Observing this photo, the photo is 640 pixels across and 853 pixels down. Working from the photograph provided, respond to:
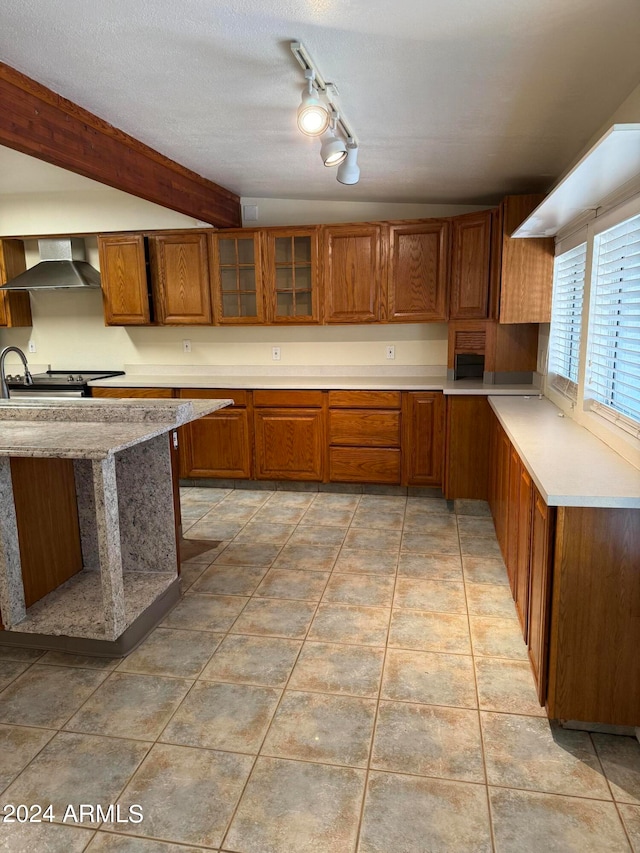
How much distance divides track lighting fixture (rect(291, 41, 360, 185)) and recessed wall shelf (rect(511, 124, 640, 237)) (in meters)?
0.89

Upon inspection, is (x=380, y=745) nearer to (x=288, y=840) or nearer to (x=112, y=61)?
(x=288, y=840)

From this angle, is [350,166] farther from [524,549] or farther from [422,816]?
[422,816]

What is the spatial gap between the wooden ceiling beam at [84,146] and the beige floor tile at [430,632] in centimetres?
252

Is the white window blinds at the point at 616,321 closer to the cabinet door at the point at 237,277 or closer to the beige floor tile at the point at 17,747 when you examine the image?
the beige floor tile at the point at 17,747

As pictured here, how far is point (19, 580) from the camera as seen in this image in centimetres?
251

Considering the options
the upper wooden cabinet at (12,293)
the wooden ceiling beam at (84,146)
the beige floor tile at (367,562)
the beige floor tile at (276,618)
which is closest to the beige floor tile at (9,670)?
the beige floor tile at (276,618)

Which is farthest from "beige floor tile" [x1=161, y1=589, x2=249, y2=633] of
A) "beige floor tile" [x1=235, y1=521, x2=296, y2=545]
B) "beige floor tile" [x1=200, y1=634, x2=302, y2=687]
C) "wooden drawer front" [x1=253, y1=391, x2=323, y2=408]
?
"wooden drawer front" [x1=253, y1=391, x2=323, y2=408]

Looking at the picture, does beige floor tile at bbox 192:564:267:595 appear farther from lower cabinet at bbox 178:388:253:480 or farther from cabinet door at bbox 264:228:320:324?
cabinet door at bbox 264:228:320:324

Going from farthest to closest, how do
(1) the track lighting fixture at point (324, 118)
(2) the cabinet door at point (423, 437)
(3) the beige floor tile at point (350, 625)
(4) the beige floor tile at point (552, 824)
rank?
(2) the cabinet door at point (423, 437) < (3) the beige floor tile at point (350, 625) < (1) the track lighting fixture at point (324, 118) < (4) the beige floor tile at point (552, 824)

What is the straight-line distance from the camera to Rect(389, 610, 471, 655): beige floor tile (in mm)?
2512

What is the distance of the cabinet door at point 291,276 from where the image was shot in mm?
4543

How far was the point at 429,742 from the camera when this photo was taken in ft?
6.36

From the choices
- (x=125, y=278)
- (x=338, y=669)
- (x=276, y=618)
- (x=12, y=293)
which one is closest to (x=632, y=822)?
(x=338, y=669)

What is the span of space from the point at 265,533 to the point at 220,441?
1118 millimetres
